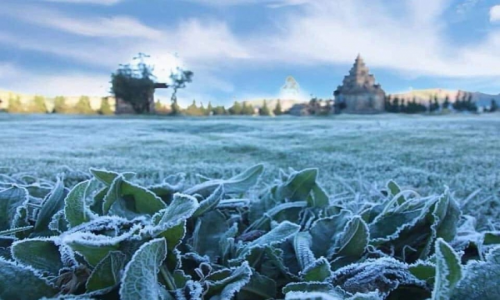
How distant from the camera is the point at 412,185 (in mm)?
652

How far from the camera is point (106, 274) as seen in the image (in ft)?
0.55

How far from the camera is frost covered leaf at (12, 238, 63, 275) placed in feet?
0.59

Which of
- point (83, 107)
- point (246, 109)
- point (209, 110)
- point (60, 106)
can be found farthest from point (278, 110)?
point (60, 106)

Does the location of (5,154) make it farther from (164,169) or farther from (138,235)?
(138,235)

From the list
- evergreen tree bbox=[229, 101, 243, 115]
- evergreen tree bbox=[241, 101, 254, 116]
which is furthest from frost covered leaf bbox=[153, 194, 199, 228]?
evergreen tree bbox=[241, 101, 254, 116]

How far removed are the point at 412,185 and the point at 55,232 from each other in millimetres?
558

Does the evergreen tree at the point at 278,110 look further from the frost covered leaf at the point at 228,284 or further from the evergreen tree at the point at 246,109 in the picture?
the frost covered leaf at the point at 228,284

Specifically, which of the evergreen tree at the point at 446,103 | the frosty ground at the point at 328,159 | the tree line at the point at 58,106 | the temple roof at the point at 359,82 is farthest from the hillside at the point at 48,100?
the evergreen tree at the point at 446,103

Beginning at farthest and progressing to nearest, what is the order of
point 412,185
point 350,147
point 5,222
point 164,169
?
point 350,147, point 164,169, point 412,185, point 5,222

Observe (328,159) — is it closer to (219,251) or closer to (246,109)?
(219,251)

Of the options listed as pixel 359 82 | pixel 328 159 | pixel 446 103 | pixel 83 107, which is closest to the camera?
pixel 328 159

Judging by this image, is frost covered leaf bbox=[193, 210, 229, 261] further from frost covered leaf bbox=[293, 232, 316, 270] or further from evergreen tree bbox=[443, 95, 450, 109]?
evergreen tree bbox=[443, 95, 450, 109]

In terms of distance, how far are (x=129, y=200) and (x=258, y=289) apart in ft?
0.36

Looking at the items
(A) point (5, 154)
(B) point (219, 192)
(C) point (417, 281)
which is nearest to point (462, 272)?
(C) point (417, 281)
